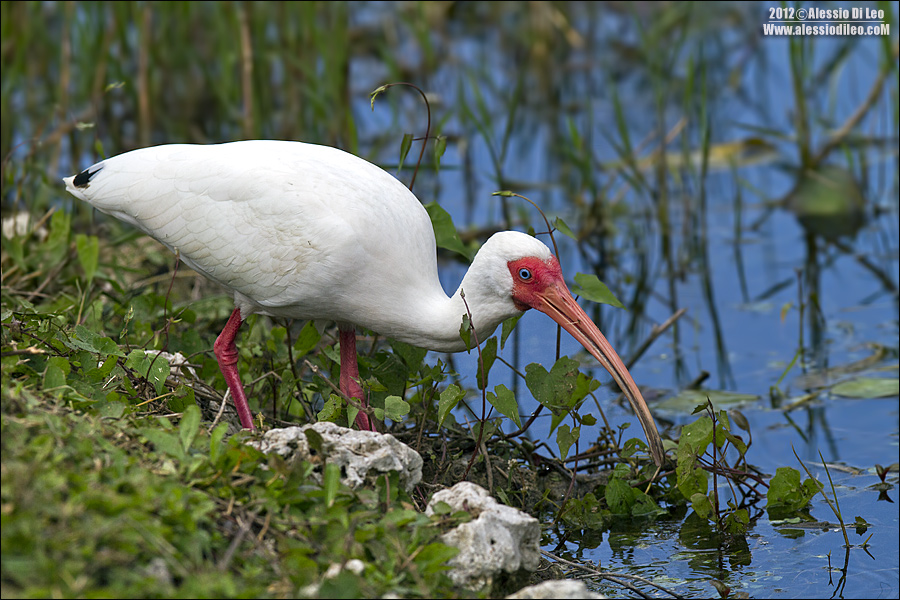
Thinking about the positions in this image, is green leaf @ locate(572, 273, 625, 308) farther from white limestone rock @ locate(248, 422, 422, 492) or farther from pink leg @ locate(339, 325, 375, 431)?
white limestone rock @ locate(248, 422, 422, 492)

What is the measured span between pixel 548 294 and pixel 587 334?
0.24 metres

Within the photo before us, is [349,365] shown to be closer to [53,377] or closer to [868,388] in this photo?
[53,377]

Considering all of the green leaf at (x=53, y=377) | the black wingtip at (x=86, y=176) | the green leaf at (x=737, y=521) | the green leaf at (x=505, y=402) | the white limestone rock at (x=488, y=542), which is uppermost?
the black wingtip at (x=86, y=176)

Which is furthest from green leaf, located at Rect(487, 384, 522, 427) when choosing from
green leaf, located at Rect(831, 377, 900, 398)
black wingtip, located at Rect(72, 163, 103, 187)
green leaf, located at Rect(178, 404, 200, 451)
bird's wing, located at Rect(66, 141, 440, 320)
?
green leaf, located at Rect(831, 377, 900, 398)

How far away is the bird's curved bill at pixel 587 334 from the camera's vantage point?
4219 millimetres

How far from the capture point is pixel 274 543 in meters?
3.15

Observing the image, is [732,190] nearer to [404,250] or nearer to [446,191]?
[446,191]

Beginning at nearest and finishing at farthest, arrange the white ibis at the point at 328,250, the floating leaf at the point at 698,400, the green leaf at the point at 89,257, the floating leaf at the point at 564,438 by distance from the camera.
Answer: the white ibis at the point at 328,250 → the floating leaf at the point at 564,438 → the green leaf at the point at 89,257 → the floating leaf at the point at 698,400

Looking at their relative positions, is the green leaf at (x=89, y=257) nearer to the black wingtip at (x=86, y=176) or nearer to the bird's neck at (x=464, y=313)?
the black wingtip at (x=86, y=176)

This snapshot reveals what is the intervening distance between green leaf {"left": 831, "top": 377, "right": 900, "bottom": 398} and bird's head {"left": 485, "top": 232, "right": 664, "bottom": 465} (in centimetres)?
194

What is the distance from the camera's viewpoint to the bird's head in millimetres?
4168

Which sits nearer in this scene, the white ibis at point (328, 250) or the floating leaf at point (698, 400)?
the white ibis at point (328, 250)

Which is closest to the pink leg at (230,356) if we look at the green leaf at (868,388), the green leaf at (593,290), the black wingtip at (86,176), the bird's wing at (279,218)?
the bird's wing at (279,218)

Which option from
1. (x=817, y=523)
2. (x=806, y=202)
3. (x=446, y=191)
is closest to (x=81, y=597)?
(x=817, y=523)
